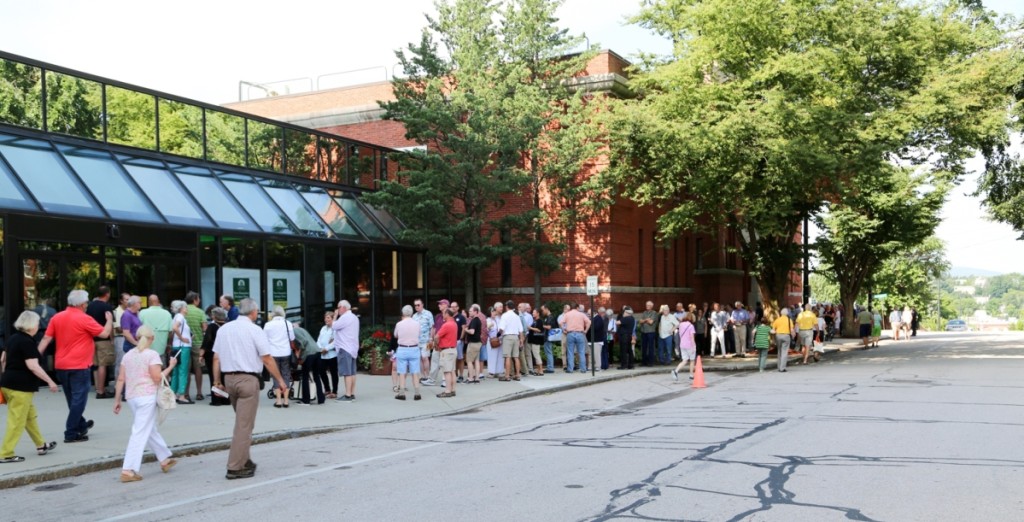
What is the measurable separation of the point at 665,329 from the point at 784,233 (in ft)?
21.7

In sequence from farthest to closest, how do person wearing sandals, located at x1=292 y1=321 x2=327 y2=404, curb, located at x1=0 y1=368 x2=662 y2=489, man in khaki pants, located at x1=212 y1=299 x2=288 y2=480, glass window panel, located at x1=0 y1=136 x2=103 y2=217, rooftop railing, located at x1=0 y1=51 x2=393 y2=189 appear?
rooftop railing, located at x1=0 y1=51 x2=393 y2=189
glass window panel, located at x1=0 y1=136 x2=103 y2=217
person wearing sandals, located at x1=292 y1=321 x2=327 y2=404
curb, located at x1=0 y1=368 x2=662 y2=489
man in khaki pants, located at x1=212 y1=299 x2=288 y2=480

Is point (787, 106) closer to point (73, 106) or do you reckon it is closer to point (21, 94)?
point (73, 106)

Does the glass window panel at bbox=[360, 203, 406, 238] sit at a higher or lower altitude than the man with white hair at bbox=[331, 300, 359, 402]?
higher

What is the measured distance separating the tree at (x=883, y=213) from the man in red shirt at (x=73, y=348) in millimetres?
22731

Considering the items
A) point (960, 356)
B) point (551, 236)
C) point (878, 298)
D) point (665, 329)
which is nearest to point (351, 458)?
point (665, 329)

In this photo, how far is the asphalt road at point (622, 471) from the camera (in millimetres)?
6938

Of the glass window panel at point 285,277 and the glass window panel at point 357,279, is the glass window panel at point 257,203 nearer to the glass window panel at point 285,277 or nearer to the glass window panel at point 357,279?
the glass window panel at point 285,277

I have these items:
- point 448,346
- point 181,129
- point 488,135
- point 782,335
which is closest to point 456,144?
point 488,135

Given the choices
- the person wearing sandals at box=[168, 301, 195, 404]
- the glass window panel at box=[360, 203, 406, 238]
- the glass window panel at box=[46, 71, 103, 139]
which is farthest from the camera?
the glass window panel at box=[360, 203, 406, 238]

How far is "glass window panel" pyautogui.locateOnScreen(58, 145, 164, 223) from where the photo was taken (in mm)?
17547

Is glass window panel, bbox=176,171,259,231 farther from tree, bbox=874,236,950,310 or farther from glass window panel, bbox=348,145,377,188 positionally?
tree, bbox=874,236,950,310

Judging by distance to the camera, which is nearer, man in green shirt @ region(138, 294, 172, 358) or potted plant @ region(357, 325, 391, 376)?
man in green shirt @ region(138, 294, 172, 358)

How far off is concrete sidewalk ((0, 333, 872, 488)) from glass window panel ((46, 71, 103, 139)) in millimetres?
5823

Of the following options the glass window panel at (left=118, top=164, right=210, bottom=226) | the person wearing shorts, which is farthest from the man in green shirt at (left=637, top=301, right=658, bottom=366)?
the glass window panel at (left=118, top=164, right=210, bottom=226)
